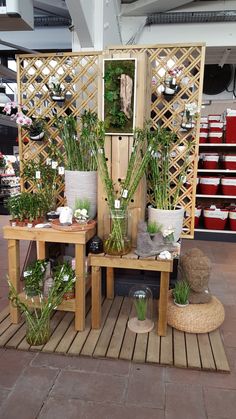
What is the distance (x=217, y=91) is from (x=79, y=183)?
4956 millimetres

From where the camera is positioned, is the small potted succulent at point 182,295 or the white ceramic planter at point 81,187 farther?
the white ceramic planter at point 81,187

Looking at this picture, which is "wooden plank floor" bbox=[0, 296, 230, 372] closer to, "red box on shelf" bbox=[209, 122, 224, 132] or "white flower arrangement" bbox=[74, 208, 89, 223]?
"white flower arrangement" bbox=[74, 208, 89, 223]

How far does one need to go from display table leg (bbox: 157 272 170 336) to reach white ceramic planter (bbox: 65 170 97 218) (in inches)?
31.1

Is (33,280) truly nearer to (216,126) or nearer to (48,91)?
(48,91)

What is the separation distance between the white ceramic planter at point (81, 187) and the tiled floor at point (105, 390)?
1128 millimetres

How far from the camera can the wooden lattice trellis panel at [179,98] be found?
→ 2863 millimetres

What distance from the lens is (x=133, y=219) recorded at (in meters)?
2.58

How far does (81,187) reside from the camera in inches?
103

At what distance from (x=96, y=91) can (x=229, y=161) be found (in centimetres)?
267

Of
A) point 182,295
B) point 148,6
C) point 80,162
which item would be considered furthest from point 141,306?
point 148,6

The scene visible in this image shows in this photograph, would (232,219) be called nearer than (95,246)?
No

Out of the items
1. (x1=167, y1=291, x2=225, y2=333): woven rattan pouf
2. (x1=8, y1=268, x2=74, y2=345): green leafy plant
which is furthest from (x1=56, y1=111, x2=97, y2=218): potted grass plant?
(x1=167, y1=291, x2=225, y2=333): woven rattan pouf

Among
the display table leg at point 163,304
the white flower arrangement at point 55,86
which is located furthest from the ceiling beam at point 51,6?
the display table leg at point 163,304

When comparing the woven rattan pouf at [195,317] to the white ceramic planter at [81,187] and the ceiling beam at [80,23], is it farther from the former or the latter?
the ceiling beam at [80,23]
